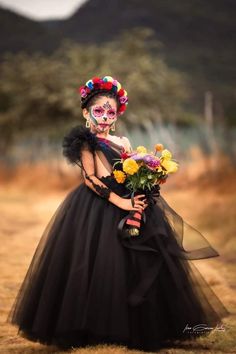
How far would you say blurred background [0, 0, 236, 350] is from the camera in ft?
50.3

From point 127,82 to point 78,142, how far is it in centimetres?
1306

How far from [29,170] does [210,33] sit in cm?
693

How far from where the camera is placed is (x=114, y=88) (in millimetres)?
4070

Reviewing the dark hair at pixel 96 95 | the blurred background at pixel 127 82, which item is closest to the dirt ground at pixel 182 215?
the blurred background at pixel 127 82

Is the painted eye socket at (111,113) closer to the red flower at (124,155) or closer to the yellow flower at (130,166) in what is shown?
the red flower at (124,155)

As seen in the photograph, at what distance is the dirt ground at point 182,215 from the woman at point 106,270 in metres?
0.14

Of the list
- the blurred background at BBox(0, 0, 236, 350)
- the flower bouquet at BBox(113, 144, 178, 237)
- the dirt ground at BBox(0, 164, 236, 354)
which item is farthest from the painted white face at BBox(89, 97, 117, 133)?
the blurred background at BBox(0, 0, 236, 350)

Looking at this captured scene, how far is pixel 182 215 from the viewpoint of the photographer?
11.0 m

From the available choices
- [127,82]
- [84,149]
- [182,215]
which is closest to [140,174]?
[84,149]

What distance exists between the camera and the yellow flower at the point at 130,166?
3.69 metres

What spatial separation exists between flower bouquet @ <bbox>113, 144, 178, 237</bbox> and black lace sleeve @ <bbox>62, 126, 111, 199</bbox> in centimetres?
17

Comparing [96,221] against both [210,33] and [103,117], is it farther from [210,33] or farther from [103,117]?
[210,33]

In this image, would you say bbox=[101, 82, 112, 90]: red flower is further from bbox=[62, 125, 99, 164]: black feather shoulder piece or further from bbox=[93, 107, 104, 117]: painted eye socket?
bbox=[62, 125, 99, 164]: black feather shoulder piece

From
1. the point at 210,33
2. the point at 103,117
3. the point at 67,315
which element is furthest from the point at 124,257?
the point at 210,33
